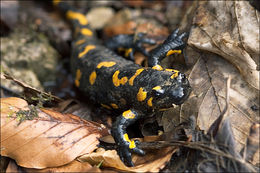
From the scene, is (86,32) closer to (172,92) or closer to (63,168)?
(172,92)

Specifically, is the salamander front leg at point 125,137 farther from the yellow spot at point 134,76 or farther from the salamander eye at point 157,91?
the salamander eye at point 157,91

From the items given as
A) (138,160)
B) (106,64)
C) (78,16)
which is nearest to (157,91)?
(138,160)

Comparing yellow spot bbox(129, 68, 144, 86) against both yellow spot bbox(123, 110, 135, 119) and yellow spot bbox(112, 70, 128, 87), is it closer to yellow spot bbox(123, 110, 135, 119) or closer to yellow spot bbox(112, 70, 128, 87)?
yellow spot bbox(112, 70, 128, 87)

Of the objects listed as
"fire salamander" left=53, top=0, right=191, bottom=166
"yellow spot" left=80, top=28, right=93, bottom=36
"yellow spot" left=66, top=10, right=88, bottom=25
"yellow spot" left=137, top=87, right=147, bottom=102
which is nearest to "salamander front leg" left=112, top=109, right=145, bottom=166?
"fire salamander" left=53, top=0, right=191, bottom=166

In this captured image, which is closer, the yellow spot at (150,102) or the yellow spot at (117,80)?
the yellow spot at (150,102)

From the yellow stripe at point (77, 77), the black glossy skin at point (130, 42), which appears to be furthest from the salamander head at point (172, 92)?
the yellow stripe at point (77, 77)

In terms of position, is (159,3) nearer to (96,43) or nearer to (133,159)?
(96,43)
